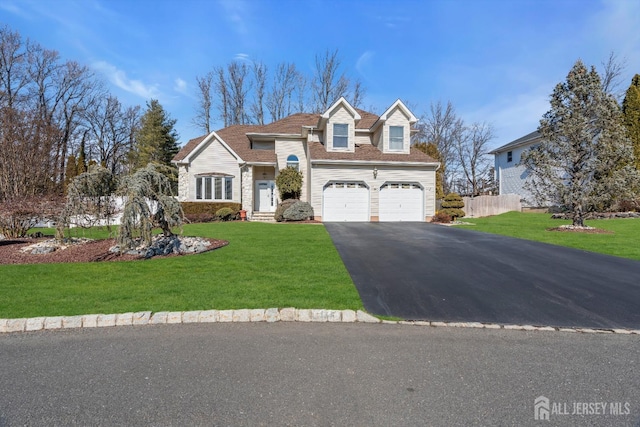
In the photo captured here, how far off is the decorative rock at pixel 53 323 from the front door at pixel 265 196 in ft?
62.9

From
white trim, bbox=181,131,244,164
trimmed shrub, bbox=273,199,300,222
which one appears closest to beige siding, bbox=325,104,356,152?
trimmed shrub, bbox=273,199,300,222

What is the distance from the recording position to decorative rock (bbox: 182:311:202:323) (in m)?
4.63

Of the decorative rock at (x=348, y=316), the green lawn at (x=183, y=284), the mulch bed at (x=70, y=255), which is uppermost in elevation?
the mulch bed at (x=70, y=255)

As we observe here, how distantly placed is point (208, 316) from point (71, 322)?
188 centimetres

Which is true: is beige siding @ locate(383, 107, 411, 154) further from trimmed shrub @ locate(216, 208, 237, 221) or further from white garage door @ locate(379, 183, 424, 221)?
trimmed shrub @ locate(216, 208, 237, 221)

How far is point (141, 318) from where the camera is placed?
15.1 feet

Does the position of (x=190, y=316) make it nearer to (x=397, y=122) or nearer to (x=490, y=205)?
(x=397, y=122)

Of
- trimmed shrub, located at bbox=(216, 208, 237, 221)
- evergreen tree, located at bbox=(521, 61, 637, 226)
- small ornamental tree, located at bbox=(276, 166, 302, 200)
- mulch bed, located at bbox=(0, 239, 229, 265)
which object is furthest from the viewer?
small ornamental tree, located at bbox=(276, 166, 302, 200)

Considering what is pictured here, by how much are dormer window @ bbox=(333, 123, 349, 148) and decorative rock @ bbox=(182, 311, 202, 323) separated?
17915mm

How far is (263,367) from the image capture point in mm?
3361

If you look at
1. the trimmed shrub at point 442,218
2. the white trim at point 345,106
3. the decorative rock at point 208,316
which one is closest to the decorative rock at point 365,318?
the decorative rock at point 208,316

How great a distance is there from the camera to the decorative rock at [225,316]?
15.3ft

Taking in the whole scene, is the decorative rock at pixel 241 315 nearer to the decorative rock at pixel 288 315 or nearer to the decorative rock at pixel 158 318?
the decorative rock at pixel 288 315

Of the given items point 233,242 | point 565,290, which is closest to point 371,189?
point 233,242
